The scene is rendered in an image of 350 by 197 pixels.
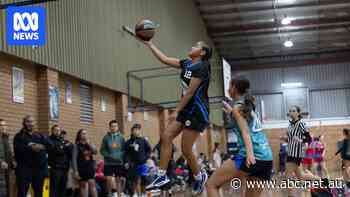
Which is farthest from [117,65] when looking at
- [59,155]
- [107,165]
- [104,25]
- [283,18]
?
[283,18]

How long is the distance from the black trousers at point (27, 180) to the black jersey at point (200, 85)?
4.02 m

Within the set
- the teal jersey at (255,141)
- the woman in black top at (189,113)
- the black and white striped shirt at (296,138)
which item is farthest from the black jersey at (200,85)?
the black and white striped shirt at (296,138)

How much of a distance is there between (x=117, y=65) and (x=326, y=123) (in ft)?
72.3

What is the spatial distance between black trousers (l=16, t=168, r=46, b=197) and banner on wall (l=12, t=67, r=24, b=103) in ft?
6.17

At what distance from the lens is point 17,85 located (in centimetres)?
1061

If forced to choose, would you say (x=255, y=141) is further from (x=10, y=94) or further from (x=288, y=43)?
(x=288, y=43)

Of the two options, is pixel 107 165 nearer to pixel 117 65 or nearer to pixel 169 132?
pixel 117 65

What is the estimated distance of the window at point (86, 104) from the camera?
45.3 ft

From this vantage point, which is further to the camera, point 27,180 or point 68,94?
point 68,94

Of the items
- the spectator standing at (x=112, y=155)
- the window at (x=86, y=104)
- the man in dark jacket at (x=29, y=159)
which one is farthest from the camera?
the window at (x=86, y=104)

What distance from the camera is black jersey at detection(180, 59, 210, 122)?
6.25 m

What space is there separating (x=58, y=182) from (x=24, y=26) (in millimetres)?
3017

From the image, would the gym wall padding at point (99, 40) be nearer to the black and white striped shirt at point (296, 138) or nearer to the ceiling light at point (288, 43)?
the black and white striped shirt at point (296, 138)

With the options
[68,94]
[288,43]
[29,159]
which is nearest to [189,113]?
[29,159]
